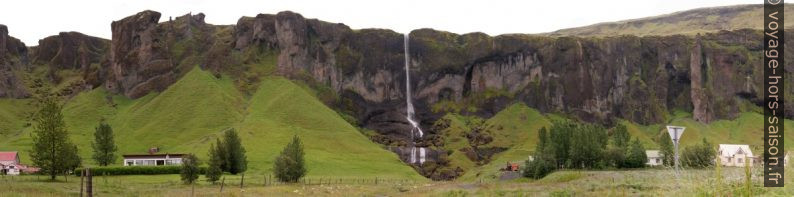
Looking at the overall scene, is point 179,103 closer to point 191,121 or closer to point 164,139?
point 191,121

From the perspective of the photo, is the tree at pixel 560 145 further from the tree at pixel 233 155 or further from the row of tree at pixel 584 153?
the tree at pixel 233 155

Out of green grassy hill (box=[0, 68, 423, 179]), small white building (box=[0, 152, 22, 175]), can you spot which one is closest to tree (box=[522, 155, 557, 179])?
green grassy hill (box=[0, 68, 423, 179])

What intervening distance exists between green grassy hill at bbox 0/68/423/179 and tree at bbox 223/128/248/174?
70.2 feet

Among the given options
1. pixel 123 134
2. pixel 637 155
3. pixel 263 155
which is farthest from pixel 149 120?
pixel 637 155

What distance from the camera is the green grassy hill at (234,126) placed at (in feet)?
490

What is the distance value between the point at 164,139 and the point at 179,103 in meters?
28.6

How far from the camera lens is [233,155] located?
108 metres

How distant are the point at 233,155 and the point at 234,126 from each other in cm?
6789

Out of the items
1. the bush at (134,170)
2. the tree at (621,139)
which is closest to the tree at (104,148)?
the bush at (134,170)

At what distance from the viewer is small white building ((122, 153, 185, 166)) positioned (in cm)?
12522

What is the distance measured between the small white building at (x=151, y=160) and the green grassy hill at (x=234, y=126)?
10.3 m

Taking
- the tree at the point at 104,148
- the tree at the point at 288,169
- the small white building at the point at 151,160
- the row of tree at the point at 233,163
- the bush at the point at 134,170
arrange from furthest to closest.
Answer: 1. the small white building at the point at 151,160
2. the tree at the point at 104,148
3. the bush at the point at 134,170
4. the tree at the point at 288,169
5. the row of tree at the point at 233,163

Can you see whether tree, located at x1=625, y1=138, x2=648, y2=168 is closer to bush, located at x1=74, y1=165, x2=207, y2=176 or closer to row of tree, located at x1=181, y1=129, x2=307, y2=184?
row of tree, located at x1=181, y1=129, x2=307, y2=184

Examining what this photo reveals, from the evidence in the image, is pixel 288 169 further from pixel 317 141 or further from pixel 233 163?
pixel 317 141
